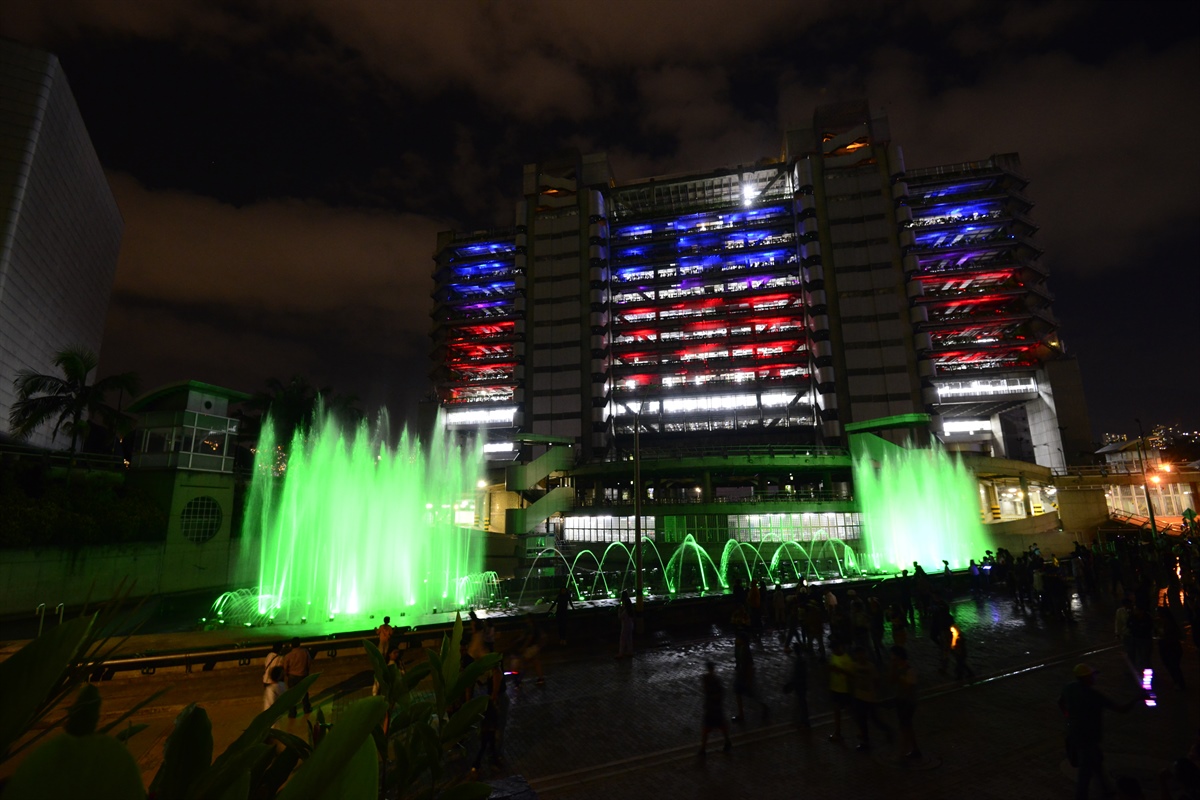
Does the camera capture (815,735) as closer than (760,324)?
Yes

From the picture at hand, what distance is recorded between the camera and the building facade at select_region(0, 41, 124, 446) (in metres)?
43.4

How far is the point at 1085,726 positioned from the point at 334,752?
998 centimetres

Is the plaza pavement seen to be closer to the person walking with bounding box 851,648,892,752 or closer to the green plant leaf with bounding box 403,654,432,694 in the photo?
the person walking with bounding box 851,648,892,752

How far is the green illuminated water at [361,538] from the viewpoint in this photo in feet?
70.1

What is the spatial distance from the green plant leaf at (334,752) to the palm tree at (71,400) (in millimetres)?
30779

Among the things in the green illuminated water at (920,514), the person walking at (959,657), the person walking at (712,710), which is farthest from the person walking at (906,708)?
the green illuminated water at (920,514)

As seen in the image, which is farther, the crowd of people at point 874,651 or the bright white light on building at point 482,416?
the bright white light on building at point 482,416

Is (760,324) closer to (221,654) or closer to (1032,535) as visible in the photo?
(1032,535)

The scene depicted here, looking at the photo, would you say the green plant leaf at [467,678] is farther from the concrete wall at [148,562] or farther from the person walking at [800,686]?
the concrete wall at [148,562]

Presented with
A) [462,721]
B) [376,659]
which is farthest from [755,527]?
[462,721]

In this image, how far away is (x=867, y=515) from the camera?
42969 mm

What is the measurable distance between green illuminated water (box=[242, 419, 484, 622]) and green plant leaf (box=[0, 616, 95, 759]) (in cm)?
1958

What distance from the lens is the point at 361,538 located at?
23172mm

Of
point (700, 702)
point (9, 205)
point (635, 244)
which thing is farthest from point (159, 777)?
point (635, 244)
